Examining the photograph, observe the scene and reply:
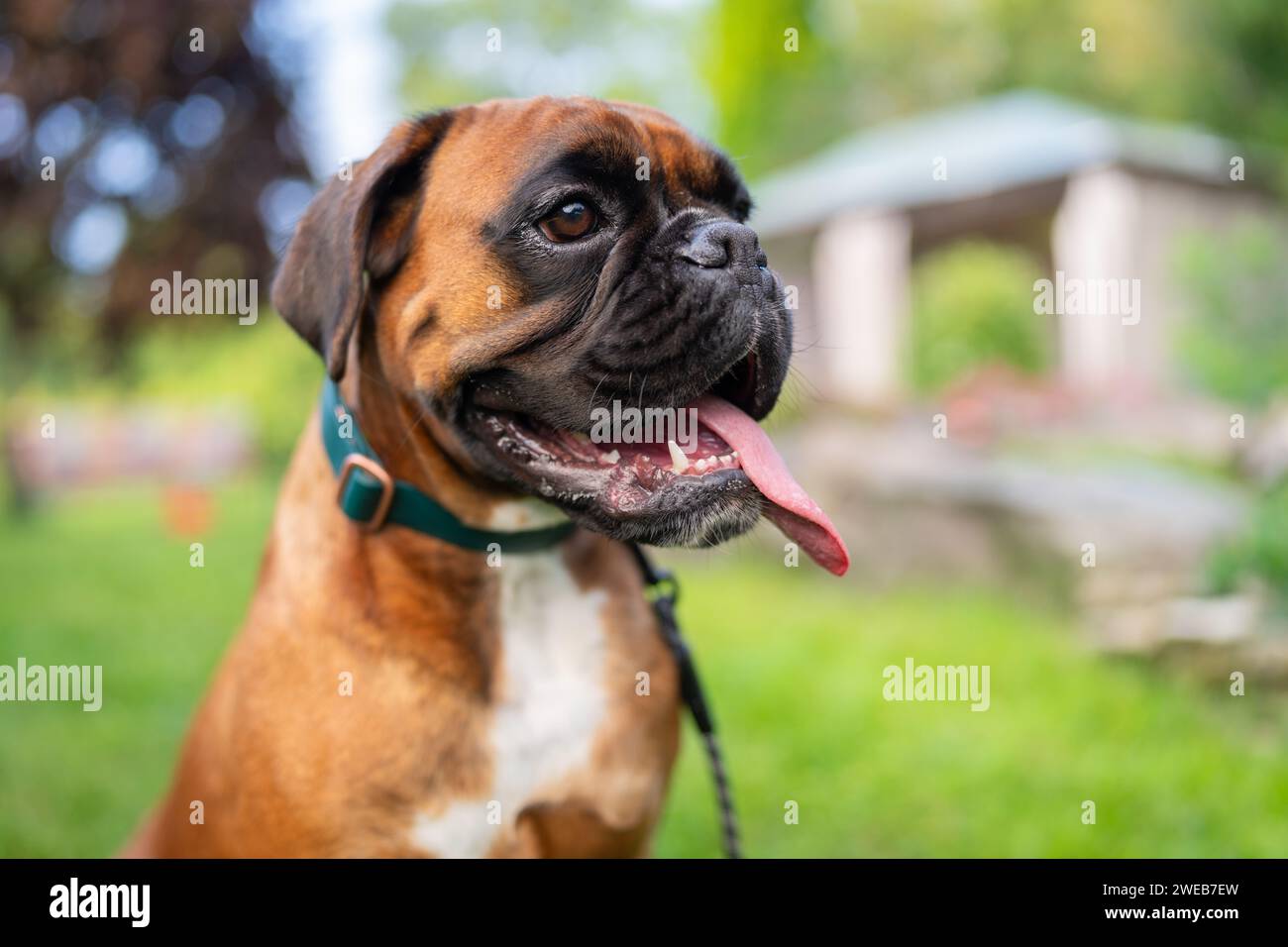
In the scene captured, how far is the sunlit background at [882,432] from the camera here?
4.52 meters

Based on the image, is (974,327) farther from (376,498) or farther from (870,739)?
(376,498)

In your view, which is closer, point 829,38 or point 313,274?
point 313,274

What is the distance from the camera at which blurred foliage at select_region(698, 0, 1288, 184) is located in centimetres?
1527

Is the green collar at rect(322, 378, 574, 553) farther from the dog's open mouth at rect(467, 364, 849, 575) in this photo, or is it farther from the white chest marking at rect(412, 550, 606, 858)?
the dog's open mouth at rect(467, 364, 849, 575)

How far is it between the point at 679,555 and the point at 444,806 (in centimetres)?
571

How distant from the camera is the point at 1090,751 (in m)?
4.49

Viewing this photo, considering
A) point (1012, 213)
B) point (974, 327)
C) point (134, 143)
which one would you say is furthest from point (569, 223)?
point (1012, 213)

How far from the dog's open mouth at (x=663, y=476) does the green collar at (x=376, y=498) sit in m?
0.20

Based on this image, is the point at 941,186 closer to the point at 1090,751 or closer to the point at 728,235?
the point at 1090,751

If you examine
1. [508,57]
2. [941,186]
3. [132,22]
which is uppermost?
[508,57]

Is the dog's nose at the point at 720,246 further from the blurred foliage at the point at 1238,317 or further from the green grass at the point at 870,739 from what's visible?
the blurred foliage at the point at 1238,317

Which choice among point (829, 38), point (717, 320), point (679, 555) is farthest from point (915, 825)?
point (829, 38)

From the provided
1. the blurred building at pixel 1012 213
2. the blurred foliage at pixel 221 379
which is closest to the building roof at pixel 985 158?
the blurred building at pixel 1012 213

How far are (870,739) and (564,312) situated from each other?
3.16 metres
